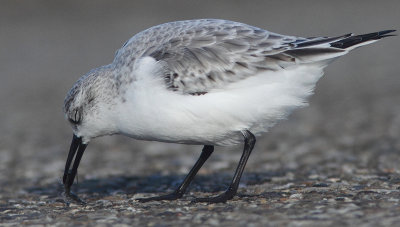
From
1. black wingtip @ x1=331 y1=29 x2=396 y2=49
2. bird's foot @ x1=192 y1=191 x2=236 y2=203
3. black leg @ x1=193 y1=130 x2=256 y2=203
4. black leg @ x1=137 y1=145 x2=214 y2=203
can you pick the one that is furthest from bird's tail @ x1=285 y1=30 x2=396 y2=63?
black leg @ x1=137 y1=145 x2=214 y2=203

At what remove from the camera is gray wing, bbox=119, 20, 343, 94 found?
653 cm

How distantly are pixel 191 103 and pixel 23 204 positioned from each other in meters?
2.61

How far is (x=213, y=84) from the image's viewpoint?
6.52m

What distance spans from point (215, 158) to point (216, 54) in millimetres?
4062

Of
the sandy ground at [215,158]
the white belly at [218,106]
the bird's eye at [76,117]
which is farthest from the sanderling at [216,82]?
the sandy ground at [215,158]

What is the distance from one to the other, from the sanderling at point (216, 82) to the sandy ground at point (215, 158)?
86cm

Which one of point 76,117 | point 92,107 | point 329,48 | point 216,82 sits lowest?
point 76,117

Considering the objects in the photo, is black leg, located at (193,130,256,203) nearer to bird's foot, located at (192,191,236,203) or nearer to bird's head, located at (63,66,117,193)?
bird's foot, located at (192,191,236,203)

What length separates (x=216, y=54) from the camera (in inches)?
263

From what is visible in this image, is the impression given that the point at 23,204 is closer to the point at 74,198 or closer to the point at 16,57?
the point at 74,198

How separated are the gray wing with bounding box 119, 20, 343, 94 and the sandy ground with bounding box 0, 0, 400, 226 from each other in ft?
4.49

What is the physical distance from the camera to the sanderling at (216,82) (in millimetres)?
6414

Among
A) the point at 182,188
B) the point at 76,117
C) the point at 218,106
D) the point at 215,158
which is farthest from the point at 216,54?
the point at 215,158

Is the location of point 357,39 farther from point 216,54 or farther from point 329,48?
point 216,54
